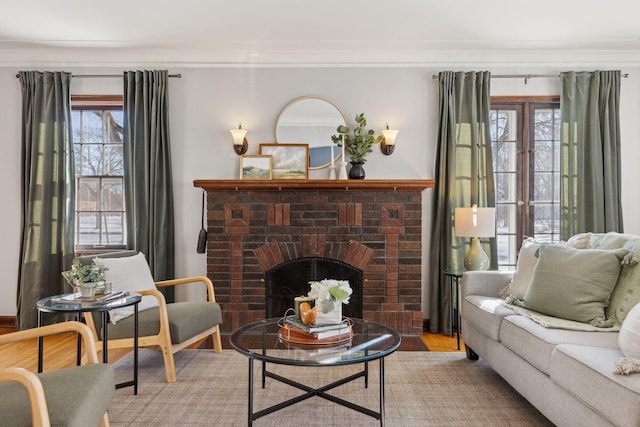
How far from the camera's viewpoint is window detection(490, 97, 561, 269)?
14.3ft

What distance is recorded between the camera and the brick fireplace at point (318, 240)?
4.00 m

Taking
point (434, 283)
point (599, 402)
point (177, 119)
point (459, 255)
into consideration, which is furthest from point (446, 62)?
point (599, 402)

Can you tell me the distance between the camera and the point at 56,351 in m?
3.60

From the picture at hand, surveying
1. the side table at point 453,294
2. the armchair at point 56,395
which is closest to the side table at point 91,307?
the armchair at point 56,395

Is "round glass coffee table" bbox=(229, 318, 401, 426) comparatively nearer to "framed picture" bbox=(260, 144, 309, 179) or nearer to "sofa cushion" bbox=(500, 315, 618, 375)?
"sofa cushion" bbox=(500, 315, 618, 375)

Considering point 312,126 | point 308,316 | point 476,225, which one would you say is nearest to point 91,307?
point 308,316

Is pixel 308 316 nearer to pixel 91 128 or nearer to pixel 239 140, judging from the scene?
pixel 239 140

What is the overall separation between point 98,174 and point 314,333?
129 inches

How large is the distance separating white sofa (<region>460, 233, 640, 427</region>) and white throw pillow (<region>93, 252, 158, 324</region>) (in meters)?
2.29

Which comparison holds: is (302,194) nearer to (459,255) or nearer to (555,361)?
(459,255)

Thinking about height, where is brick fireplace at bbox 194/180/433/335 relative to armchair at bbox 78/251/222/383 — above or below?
above

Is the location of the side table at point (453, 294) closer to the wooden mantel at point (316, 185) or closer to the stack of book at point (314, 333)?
the wooden mantel at point (316, 185)

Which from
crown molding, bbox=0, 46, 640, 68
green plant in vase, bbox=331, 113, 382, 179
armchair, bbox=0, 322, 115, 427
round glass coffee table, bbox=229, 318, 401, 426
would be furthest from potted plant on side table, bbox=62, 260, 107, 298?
crown molding, bbox=0, 46, 640, 68

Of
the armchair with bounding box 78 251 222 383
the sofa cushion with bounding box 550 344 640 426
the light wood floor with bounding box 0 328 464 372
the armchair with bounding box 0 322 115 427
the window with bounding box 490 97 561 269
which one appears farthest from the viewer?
the window with bounding box 490 97 561 269
